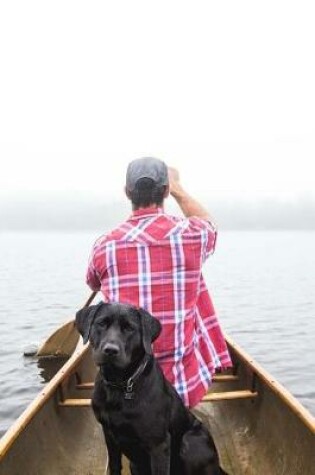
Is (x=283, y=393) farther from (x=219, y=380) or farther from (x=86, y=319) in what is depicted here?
(x=86, y=319)

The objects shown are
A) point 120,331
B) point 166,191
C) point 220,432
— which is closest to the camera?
point 120,331

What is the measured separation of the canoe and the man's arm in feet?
6.32

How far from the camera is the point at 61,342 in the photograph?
14.3 metres

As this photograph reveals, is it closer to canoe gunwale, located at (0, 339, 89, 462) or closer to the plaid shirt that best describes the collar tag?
the plaid shirt

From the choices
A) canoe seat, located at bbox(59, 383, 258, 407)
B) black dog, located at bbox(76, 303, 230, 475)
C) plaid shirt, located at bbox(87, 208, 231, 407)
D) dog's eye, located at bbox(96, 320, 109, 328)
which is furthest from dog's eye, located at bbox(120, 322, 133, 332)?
canoe seat, located at bbox(59, 383, 258, 407)

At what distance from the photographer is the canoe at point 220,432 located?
4906 mm

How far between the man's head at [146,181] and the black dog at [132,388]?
3.29 feet

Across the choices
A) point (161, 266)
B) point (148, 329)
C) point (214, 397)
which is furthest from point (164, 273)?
point (214, 397)

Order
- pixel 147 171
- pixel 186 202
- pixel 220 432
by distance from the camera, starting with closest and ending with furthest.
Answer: pixel 147 171, pixel 186 202, pixel 220 432

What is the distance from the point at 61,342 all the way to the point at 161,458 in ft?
35.1

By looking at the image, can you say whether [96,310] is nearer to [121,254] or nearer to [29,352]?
[121,254]

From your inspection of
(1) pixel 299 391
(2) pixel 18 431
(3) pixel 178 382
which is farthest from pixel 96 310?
(1) pixel 299 391

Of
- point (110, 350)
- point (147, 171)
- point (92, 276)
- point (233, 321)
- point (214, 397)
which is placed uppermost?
point (147, 171)

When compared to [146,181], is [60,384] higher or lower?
lower
